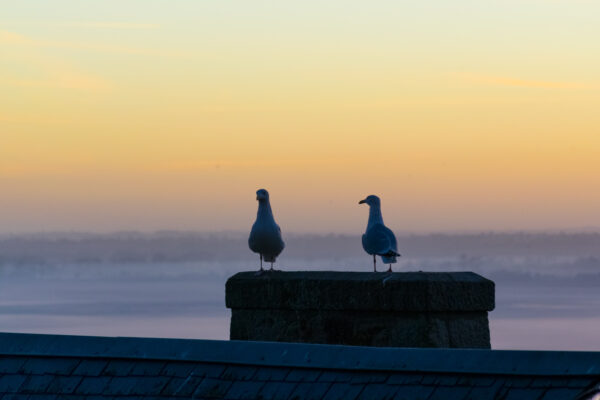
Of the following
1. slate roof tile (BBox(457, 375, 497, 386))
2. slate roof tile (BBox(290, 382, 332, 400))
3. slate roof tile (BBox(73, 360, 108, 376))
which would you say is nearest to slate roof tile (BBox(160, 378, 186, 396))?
slate roof tile (BBox(73, 360, 108, 376))

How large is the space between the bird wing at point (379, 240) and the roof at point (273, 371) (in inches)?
284

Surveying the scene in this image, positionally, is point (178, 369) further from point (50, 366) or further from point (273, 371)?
point (50, 366)

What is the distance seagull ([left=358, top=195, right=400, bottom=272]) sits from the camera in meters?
18.2

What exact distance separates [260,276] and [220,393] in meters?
4.51

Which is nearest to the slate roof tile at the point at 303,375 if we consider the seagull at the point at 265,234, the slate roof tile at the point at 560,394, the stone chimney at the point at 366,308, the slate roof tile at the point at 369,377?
the slate roof tile at the point at 369,377

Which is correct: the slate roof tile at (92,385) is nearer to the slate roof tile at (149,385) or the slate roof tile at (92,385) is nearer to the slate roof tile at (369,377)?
the slate roof tile at (149,385)

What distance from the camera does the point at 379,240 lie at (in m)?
18.7

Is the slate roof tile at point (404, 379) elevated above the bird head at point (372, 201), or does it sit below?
above

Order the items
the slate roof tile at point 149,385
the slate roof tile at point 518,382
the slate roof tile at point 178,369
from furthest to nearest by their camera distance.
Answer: the slate roof tile at point 178,369
the slate roof tile at point 149,385
the slate roof tile at point 518,382

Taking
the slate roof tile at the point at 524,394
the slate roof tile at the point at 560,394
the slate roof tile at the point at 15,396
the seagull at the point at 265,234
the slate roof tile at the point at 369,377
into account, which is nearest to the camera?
the slate roof tile at the point at 560,394

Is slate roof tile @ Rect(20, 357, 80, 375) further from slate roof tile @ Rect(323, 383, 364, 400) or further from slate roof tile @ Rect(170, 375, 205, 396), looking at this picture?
slate roof tile @ Rect(323, 383, 364, 400)

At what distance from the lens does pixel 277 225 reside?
1867 cm

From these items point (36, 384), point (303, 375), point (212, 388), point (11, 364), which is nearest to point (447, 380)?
point (303, 375)

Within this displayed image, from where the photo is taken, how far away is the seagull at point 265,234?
59.1 feet
